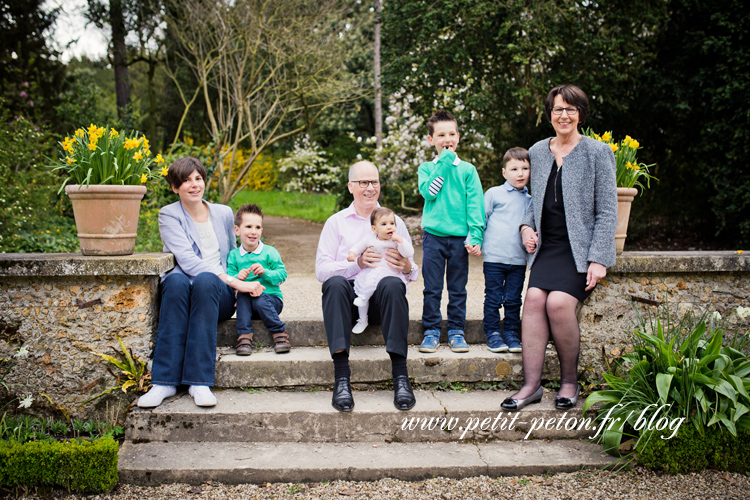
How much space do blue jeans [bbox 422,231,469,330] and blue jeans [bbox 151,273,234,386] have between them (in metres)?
1.31

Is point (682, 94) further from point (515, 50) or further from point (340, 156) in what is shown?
point (340, 156)

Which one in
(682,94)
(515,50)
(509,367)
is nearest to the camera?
(509,367)

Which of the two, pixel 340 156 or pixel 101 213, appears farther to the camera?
pixel 340 156

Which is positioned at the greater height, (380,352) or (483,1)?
(483,1)

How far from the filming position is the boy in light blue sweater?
340cm

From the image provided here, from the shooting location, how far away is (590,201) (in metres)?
3.02

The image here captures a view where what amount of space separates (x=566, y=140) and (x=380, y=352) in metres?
1.68

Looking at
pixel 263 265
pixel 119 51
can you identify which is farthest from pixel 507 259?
pixel 119 51

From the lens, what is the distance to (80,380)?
118 inches

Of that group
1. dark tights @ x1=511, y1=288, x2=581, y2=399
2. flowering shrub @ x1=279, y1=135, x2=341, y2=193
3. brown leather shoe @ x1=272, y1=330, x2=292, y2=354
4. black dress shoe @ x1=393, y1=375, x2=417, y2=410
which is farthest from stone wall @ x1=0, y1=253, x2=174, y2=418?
flowering shrub @ x1=279, y1=135, x2=341, y2=193

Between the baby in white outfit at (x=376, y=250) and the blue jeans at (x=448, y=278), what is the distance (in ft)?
0.72

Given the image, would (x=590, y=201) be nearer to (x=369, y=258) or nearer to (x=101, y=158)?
(x=369, y=258)

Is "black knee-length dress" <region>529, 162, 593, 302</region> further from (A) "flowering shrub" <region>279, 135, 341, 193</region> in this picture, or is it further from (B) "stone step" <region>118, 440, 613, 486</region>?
(A) "flowering shrub" <region>279, 135, 341, 193</region>

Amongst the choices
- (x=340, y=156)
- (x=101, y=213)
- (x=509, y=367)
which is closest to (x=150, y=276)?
(x=101, y=213)
